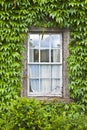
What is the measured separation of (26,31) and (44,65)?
3.04ft

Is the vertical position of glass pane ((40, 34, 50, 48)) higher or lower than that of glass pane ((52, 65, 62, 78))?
higher

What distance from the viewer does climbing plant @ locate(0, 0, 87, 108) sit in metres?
7.75

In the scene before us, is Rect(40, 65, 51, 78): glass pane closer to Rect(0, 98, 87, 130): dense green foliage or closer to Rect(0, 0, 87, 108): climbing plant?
Rect(0, 0, 87, 108): climbing plant

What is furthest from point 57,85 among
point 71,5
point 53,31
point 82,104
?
point 71,5

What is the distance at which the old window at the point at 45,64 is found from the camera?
8.05 metres

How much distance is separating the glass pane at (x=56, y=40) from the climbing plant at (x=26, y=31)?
36 cm

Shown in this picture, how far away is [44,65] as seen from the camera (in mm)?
8125

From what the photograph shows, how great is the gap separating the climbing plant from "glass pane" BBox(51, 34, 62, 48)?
1.17 ft

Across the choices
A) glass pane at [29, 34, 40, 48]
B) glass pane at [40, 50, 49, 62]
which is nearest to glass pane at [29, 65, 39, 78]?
glass pane at [40, 50, 49, 62]

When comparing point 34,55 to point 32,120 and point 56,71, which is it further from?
point 32,120

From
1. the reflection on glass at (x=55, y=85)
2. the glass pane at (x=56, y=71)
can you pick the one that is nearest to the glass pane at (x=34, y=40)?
the glass pane at (x=56, y=71)

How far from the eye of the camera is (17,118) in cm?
614

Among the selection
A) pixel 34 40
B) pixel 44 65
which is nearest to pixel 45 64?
pixel 44 65

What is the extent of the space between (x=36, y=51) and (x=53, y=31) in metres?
0.62
